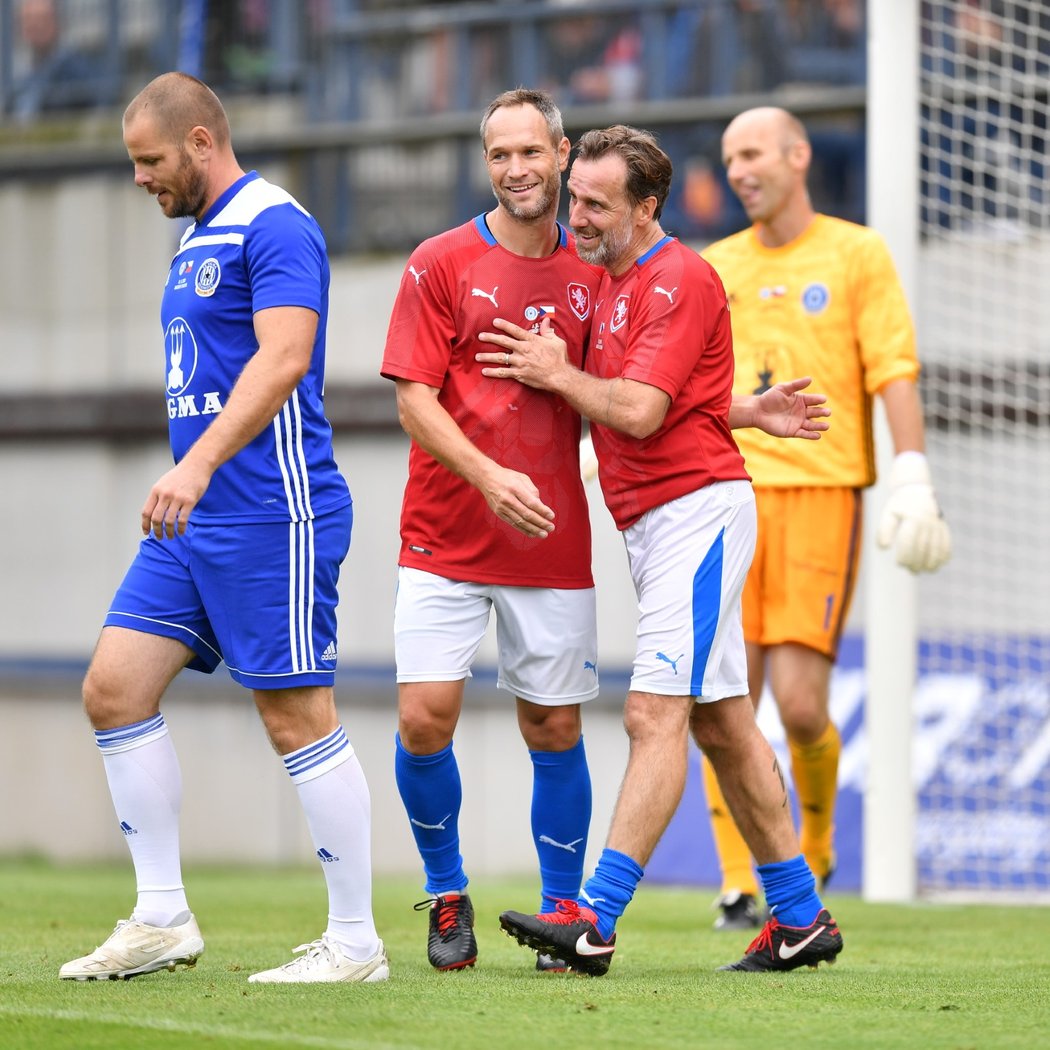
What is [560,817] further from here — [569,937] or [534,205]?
[534,205]

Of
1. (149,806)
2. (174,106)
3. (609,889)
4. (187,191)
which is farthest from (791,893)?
(174,106)

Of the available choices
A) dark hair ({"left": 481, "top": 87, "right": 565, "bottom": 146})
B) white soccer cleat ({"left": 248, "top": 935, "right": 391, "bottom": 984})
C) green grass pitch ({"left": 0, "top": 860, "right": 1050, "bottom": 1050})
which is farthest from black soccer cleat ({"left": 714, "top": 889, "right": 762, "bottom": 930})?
dark hair ({"left": 481, "top": 87, "right": 565, "bottom": 146})

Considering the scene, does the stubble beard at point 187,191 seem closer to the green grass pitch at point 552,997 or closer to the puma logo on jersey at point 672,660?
the puma logo on jersey at point 672,660

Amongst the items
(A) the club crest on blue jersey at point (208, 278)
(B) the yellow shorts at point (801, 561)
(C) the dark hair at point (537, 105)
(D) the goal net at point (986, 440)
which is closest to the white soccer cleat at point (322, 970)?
(A) the club crest on blue jersey at point (208, 278)

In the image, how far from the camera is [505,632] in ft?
15.3

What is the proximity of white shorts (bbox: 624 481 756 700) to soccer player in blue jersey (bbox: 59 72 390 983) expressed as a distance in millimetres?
739

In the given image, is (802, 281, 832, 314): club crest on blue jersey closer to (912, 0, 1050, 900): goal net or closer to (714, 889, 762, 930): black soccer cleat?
(912, 0, 1050, 900): goal net

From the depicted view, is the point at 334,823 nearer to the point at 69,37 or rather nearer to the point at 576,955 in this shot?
the point at 576,955

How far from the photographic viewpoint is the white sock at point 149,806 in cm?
423

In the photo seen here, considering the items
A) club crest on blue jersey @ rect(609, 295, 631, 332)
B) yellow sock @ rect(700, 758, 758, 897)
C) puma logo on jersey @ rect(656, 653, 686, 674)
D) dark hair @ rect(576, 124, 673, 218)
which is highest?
dark hair @ rect(576, 124, 673, 218)

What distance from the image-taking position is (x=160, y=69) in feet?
41.9

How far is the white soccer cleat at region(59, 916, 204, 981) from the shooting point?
163 inches

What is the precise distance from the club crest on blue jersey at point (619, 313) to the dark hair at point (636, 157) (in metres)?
0.23

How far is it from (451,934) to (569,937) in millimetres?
539
